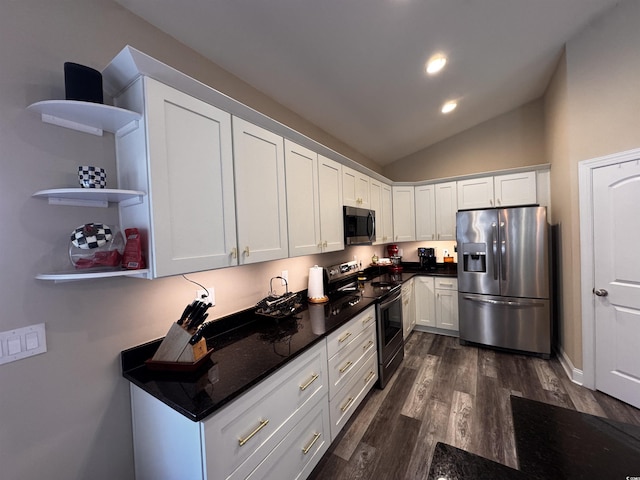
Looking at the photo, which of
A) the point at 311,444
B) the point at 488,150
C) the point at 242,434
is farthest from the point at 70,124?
the point at 488,150

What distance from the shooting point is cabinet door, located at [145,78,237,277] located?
1125 millimetres

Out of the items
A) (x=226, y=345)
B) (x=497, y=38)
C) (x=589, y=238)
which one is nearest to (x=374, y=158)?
(x=497, y=38)

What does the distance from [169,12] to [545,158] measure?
14.5ft

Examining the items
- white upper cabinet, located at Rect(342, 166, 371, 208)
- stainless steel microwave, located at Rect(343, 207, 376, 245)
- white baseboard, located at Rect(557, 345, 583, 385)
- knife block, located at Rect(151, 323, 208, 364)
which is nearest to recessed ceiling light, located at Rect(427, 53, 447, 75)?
white upper cabinet, located at Rect(342, 166, 371, 208)

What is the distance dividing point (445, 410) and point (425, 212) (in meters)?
2.70

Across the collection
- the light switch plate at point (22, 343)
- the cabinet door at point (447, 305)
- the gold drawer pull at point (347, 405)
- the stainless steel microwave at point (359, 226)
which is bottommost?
the gold drawer pull at point (347, 405)

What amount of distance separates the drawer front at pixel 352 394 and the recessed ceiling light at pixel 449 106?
2947 mm

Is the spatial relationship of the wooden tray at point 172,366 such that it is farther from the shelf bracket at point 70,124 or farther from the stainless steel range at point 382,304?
the stainless steel range at point 382,304

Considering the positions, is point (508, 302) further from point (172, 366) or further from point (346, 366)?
point (172, 366)

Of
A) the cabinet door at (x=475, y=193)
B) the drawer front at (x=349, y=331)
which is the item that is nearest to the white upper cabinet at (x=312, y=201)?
the drawer front at (x=349, y=331)

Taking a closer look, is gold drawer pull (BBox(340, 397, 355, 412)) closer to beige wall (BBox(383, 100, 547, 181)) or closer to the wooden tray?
the wooden tray

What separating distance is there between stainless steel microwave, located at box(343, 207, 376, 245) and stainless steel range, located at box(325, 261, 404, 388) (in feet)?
1.23

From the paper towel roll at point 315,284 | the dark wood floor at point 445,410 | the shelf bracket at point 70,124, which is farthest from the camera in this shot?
the paper towel roll at point 315,284

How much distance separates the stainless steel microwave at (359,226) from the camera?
2628 mm
